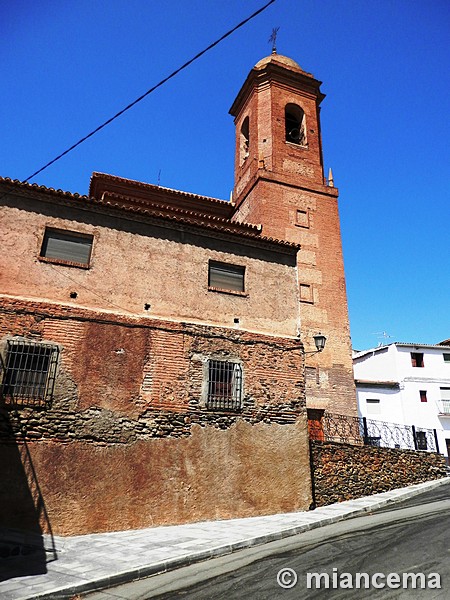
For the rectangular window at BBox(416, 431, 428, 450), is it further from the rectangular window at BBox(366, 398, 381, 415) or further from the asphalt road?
the asphalt road

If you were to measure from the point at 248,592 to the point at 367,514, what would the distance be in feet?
19.1

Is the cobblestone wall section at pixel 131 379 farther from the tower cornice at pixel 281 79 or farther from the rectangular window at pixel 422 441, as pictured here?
the tower cornice at pixel 281 79

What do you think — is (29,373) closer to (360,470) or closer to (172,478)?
(172,478)

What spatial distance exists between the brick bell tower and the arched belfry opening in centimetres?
5

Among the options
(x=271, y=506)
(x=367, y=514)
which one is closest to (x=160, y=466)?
(x=271, y=506)

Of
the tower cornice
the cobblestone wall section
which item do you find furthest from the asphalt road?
the tower cornice

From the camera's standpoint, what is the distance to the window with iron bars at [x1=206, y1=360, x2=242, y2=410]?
988 cm

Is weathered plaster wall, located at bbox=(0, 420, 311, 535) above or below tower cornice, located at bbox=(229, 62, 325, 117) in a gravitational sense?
below

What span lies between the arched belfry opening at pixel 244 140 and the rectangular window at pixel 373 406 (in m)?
16.0

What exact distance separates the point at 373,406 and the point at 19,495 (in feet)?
71.9

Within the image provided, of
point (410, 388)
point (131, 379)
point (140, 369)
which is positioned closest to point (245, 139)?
point (410, 388)

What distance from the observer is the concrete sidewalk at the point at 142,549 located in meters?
5.40

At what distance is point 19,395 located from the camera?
8.35 meters

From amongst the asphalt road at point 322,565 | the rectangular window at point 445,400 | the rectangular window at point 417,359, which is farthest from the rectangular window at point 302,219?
the rectangular window at point 445,400
